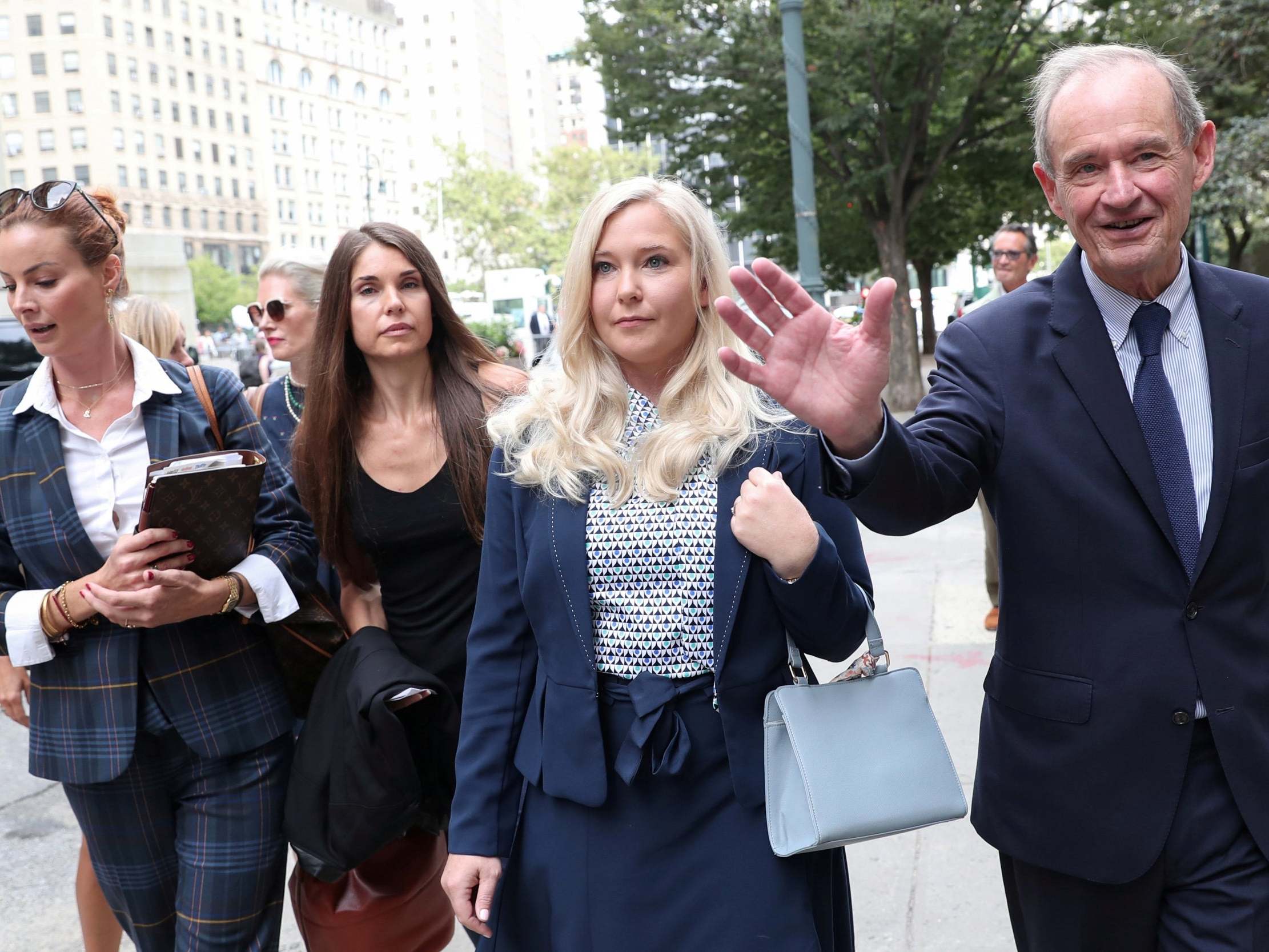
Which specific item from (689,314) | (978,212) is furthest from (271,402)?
(978,212)

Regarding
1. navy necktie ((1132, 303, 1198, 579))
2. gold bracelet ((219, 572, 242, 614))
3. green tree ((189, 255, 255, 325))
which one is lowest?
gold bracelet ((219, 572, 242, 614))

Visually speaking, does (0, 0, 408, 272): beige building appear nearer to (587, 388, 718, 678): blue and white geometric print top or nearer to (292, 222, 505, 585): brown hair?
(292, 222, 505, 585): brown hair

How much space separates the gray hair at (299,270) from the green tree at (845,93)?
10851mm

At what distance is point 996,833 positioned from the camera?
2379 millimetres

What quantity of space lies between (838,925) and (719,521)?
0.81 meters

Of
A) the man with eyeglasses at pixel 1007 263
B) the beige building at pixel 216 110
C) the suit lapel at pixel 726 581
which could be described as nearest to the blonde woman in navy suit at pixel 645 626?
the suit lapel at pixel 726 581

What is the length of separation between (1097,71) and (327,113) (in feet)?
440

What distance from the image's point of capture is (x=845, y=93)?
1662cm

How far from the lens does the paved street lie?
159 inches

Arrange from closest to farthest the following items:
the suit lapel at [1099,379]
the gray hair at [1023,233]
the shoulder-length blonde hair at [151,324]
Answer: the suit lapel at [1099,379]
the shoulder-length blonde hair at [151,324]
the gray hair at [1023,233]

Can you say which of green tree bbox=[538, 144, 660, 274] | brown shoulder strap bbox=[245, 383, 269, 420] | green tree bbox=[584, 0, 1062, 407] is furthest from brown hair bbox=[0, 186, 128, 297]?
green tree bbox=[538, 144, 660, 274]

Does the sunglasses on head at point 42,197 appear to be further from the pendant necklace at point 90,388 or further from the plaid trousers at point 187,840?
the plaid trousers at point 187,840

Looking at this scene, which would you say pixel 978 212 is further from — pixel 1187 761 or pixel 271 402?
pixel 1187 761

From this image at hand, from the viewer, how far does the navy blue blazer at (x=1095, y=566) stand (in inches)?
84.4
